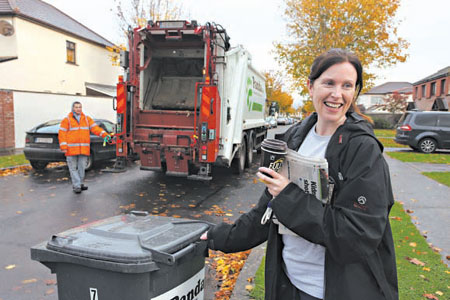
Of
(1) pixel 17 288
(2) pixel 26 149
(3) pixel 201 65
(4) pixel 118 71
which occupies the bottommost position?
(1) pixel 17 288

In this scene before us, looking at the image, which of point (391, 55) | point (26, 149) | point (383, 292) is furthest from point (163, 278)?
point (391, 55)

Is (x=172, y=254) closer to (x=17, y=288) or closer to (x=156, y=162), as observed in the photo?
(x=17, y=288)

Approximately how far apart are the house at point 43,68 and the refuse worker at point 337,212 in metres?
14.3

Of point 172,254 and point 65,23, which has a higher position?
point 65,23

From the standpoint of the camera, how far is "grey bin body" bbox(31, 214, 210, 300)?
5.07ft

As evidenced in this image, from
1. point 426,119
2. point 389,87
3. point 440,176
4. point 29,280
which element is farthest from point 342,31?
point 389,87

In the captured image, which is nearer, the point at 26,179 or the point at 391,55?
the point at 26,179

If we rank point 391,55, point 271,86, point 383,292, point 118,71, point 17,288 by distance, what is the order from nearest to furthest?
point 383,292, point 17,288, point 391,55, point 118,71, point 271,86

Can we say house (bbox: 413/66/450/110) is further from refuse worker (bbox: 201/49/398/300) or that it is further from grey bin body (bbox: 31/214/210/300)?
grey bin body (bbox: 31/214/210/300)

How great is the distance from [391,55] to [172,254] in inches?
892

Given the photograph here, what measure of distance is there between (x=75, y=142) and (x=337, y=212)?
264 inches

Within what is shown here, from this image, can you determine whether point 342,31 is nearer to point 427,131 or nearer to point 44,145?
point 427,131

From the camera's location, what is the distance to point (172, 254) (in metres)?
1.63

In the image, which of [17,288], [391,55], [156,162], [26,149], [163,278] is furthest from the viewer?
[391,55]
